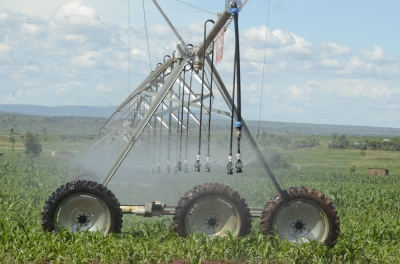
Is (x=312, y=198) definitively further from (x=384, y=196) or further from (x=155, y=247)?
(x=384, y=196)

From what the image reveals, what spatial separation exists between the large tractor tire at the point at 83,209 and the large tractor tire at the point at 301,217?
227cm

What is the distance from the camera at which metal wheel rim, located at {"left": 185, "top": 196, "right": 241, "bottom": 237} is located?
10242mm

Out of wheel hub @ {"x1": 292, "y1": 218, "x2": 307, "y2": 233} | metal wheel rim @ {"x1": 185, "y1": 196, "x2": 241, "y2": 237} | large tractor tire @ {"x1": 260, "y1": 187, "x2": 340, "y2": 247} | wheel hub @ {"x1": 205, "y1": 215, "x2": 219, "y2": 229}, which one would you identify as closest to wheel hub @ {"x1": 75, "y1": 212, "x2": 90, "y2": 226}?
metal wheel rim @ {"x1": 185, "y1": 196, "x2": 241, "y2": 237}

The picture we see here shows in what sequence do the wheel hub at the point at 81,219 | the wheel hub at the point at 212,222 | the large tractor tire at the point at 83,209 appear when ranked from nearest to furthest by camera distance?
the wheel hub at the point at 212,222 < the large tractor tire at the point at 83,209 < the wheel hub at the point at 81,219

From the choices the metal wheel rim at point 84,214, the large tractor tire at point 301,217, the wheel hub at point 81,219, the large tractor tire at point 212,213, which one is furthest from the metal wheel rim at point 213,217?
the wheel hub at point 81,219

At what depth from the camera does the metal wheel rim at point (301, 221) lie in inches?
398

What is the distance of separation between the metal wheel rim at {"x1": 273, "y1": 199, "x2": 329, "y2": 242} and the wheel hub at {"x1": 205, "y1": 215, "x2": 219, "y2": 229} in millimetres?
882

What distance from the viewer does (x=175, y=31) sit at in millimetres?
12883

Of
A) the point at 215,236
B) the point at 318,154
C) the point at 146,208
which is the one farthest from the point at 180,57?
the point at 318,154

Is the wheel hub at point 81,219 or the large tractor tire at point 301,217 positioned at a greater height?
the large tractor tire at point 301,217

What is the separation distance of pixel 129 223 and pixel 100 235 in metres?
3.77

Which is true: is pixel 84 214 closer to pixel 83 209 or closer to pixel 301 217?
pixel 83 209

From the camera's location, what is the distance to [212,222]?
1034cm

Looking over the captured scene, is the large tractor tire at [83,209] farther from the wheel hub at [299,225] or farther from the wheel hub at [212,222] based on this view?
the wheel hub at [299,225]
